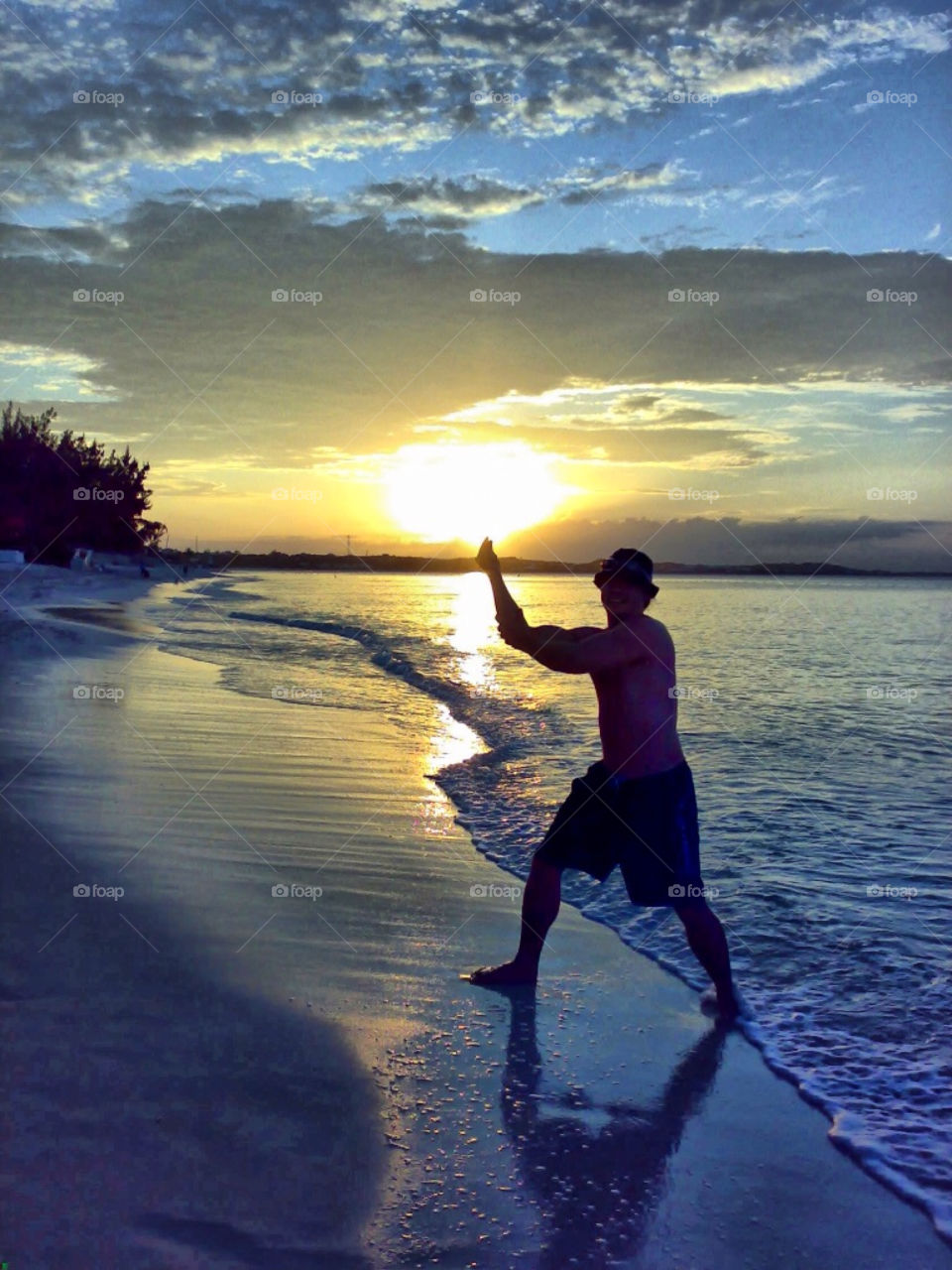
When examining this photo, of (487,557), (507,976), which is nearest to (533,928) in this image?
(507,976)

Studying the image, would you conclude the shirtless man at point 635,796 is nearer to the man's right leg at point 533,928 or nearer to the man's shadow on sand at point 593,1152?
the man's right leg at point 533,928

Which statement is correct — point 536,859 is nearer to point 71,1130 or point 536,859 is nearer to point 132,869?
point 71,1130

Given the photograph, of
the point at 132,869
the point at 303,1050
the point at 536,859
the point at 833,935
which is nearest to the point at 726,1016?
the point at 536,859

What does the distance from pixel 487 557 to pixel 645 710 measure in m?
0.92

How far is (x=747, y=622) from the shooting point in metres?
37.4

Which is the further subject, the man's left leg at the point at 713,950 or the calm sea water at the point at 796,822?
the man's left leg at the point at 713,950

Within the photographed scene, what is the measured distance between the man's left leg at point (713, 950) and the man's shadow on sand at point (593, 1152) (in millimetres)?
378

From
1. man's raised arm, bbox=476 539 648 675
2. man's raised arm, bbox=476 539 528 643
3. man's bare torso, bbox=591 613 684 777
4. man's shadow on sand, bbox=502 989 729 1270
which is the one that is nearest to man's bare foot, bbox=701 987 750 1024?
man's shadow on sand, bbox=502 989 729 1270

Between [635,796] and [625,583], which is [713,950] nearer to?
[635,796]

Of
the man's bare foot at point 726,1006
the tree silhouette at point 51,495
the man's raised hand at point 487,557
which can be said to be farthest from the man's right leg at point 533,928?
the tree silhouette at point 51,495

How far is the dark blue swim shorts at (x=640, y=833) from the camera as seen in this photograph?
13.3 ft

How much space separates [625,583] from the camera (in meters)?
4.13

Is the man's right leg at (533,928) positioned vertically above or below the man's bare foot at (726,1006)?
above

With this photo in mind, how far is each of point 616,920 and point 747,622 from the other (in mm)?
33507
